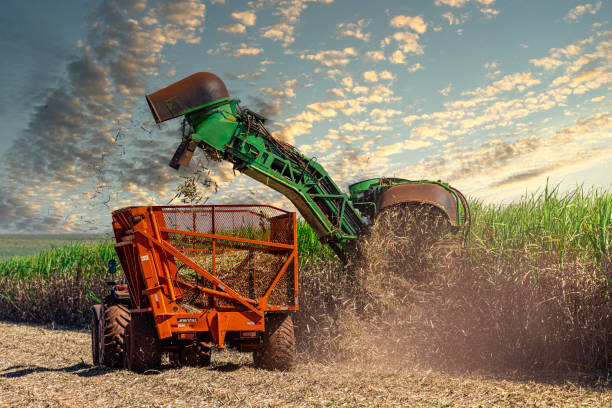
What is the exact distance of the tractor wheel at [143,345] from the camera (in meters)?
7.28

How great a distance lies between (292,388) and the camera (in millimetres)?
6309

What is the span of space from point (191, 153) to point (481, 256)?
5332mm

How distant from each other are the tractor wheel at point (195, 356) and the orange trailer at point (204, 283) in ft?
3.21

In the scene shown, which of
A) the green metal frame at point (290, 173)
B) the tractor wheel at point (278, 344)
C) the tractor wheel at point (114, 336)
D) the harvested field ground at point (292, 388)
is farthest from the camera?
the green metal frame at point (290, 173)

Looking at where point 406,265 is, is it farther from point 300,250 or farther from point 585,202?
point 585,202

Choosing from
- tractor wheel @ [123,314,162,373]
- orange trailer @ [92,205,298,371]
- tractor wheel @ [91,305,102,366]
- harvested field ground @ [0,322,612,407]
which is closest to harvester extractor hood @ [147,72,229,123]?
orange trailer @ [92,205,298,371]

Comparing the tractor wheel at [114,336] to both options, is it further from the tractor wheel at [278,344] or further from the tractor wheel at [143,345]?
the tractor wheel at [278,344]

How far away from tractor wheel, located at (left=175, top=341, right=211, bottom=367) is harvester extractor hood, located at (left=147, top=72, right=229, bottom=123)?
12.4ft

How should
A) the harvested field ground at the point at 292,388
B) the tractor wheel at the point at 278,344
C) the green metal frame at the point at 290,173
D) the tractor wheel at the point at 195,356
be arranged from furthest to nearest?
the tractor wheel at the point at 195,356, the green metal frame at the point at 290,173, the tractor wheel at the point at 278,344, the harvested field ground at the point at 292,388

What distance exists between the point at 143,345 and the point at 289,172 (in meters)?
3.64

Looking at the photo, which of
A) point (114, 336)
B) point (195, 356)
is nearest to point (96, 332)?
point (114, 336)

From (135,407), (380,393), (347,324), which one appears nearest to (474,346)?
(347,324)

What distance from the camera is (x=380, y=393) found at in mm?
6070

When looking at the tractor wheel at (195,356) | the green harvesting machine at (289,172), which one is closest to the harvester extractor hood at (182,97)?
the green harvesting machine at (289,172)
